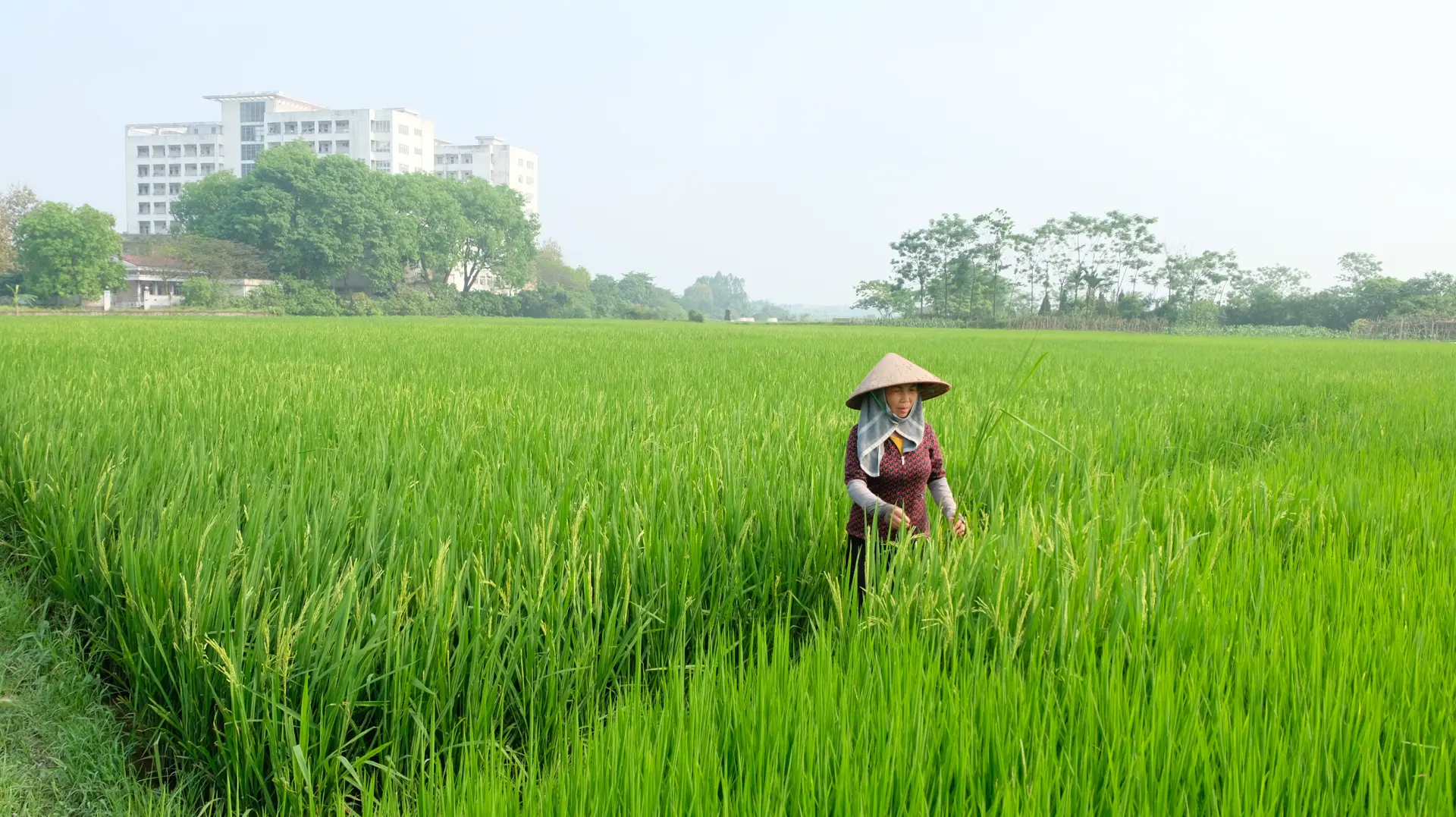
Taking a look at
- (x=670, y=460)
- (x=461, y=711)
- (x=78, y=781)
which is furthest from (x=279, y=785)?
(x=670, y=460)

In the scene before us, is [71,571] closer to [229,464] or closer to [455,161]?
[229,464]

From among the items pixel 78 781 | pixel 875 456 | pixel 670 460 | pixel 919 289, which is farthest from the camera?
pixel 919 289

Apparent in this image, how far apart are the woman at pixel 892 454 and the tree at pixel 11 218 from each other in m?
50.3

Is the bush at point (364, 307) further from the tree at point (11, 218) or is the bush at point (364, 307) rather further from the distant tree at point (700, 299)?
the distant tree at point (700, 299)

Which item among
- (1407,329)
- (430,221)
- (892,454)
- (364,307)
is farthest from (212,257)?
(1407,329)

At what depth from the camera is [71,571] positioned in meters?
2.61

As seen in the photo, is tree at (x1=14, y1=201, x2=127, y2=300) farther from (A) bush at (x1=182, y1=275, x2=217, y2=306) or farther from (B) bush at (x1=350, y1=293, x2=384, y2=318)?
(B) bush at (x1=350, y1=293, x2=384, y2=318)

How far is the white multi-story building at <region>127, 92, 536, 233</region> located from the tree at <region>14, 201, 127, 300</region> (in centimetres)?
4449

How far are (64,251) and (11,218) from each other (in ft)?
19.6

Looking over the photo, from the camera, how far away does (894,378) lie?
Answer: 2.08m

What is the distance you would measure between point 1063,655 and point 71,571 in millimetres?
2566

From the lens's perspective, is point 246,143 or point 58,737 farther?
point 246,143

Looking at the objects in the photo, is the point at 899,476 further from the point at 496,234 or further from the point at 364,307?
the point at 496,234

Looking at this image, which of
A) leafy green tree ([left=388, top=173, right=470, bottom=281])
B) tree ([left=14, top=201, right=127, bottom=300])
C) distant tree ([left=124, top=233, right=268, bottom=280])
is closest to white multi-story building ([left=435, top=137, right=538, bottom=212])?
leafy green tree ([left=388, top=173, right=470, bottom=281])
